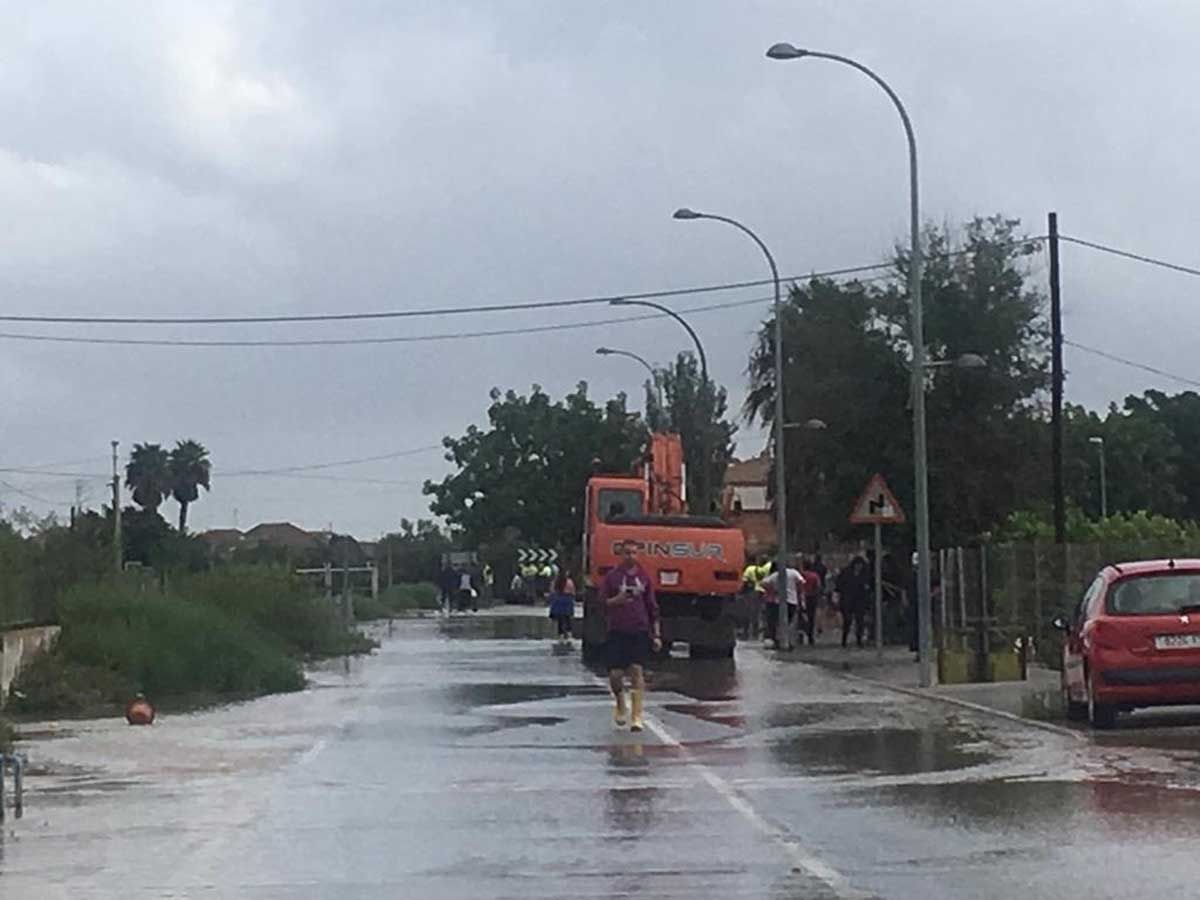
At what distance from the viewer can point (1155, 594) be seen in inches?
848

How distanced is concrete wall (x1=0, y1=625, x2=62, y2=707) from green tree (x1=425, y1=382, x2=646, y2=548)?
71.3 m

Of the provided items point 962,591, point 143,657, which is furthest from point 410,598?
point 143,657

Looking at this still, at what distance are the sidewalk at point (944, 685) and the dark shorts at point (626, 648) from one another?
3.96m

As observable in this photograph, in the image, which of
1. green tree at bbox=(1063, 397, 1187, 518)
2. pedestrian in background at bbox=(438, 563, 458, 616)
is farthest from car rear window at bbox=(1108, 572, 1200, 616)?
green tree at bbox=(1063, 397, 1187, 518)

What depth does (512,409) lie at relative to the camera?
350 ft

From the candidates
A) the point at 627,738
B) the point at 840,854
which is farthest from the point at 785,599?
the point at 840,854

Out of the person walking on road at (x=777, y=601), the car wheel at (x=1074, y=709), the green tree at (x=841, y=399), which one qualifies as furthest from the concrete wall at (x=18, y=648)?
the green tree at (x=841, y=399)

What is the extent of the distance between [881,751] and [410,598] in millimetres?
67179

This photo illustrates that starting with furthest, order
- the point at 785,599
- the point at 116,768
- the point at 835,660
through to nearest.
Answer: the point at 785,599 < the point at 835,660 < the point at 116,768

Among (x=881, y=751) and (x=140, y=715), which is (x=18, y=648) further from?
(x=881, y=751)

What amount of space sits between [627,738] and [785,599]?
68.9 ft

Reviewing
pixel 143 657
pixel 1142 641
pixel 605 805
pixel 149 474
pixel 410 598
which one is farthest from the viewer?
pixel 149 474

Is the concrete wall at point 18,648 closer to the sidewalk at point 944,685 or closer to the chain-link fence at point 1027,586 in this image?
the sidewalk at point 944,685

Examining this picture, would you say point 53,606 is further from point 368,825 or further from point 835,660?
point 368,825
